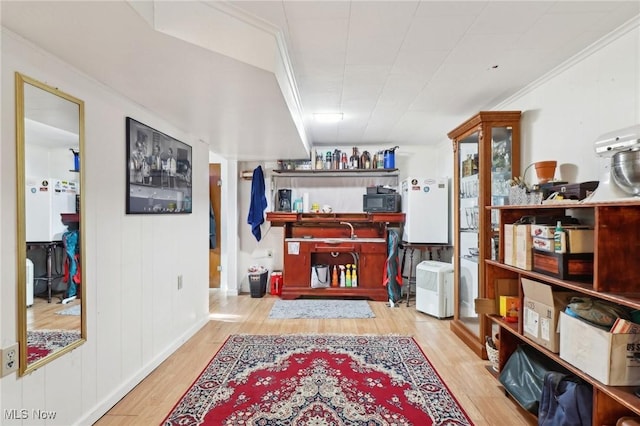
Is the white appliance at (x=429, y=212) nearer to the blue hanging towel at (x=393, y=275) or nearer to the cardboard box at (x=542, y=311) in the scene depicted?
the blue hanging towel at (x=393, y=275)

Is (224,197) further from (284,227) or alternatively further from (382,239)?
(382,239)

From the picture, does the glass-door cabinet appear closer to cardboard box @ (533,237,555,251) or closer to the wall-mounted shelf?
cardboard box @ (533,237,555,251)

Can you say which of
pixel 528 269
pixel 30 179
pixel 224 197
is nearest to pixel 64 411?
pixel 30 179

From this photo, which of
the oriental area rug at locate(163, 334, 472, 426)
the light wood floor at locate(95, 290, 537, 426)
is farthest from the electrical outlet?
the oriental area rug at locate(163, 334, 472, 426)

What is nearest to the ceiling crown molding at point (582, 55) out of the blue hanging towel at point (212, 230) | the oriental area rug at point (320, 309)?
the oriental area rug at point (320, 309)

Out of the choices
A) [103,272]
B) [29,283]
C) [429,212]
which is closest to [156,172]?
[103,272]

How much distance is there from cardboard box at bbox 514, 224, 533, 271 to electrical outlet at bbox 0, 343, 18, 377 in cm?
274

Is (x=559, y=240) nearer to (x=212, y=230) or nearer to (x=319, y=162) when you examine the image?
(x=319, y=162)

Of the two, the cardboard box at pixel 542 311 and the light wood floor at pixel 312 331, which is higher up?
the cardboard box at pixel 542 311

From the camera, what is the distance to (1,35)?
1317mm

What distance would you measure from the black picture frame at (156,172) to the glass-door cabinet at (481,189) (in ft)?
8.95

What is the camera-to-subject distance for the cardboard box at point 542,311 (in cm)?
167

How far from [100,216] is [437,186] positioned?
380 cm

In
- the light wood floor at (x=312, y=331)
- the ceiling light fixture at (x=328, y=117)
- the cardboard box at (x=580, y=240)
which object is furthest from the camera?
the ceiling light fixture at (x=328, y=117)
